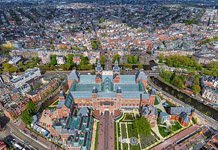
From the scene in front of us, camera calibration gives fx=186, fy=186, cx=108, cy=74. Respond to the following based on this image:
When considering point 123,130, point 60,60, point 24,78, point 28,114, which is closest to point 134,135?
point 123,130

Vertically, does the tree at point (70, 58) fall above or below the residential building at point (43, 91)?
above

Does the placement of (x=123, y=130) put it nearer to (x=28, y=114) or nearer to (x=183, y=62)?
(x=28, y=114)

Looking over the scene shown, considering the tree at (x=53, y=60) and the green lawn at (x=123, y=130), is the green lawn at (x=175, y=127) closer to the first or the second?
the green lawn at (x=123, y=130)

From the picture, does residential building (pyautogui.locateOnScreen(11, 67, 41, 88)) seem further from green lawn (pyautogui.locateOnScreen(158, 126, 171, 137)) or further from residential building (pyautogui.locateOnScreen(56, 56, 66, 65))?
green lawn (pyautogui.locateOnScreen(158, 126, 171, 137))

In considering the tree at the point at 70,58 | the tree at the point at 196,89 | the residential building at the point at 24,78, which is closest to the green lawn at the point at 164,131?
the tree at the point at 196,89

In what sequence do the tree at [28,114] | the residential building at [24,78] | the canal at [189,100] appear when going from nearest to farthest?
the tree at [28,114] → the canal at [189,100] → the residential building at [24,78]

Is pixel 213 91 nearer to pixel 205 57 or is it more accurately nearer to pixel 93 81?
pixel 205 57

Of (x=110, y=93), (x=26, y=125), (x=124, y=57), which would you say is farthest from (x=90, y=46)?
(x=26, y=125)
